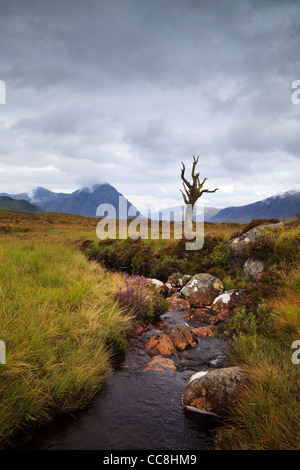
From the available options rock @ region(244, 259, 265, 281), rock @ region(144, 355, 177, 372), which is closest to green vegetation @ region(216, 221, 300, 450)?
rock @ region(244, 259, 265, 281)

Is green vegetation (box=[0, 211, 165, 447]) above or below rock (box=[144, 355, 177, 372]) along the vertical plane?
above

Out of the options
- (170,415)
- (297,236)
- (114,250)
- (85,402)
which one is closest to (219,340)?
(170,415)

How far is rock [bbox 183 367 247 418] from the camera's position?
398 centimetres

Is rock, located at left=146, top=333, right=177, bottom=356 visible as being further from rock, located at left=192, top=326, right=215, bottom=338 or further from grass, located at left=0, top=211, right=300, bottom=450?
rock, located at left=192, top=326, right=215, bottom=338

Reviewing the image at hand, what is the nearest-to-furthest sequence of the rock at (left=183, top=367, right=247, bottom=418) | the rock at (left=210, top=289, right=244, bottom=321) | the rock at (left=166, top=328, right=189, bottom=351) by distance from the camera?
the rock at (left=183, top=367, right=247, bottom=418), the rock at (left=166, top=328, right=189, bottom=351), the rock at (left=210, top=289, right=244, bottom=321)

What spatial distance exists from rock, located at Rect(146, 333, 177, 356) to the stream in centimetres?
62

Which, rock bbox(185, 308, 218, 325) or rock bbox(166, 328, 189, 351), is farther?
rock bbox(185, 308, 218, 325)

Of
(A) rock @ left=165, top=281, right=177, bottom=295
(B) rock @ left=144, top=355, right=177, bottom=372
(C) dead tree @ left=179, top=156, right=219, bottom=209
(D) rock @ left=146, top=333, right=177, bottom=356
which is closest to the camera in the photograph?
(B) rock @ left=144, top=355, right=177, bottom=372

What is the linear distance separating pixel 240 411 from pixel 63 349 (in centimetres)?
311

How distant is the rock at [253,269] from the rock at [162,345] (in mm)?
5071

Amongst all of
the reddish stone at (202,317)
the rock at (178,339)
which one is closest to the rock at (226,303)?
the reddish stone at (202,317)

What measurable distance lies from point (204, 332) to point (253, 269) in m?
4.03

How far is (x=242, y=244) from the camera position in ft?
37.9

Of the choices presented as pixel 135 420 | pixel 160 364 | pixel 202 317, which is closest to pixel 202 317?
pixel 202 317
